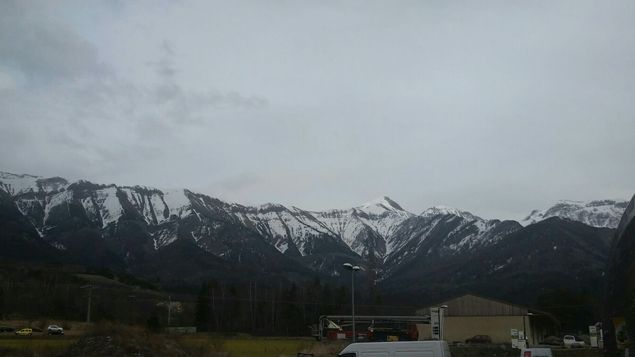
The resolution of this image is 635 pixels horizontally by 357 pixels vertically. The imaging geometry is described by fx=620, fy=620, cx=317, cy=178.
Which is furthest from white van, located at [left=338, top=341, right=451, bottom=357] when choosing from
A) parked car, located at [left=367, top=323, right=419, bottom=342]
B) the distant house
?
the distant house

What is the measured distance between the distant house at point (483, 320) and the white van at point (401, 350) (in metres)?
55.1

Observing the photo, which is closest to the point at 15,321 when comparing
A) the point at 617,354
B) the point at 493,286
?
the point at 617,354

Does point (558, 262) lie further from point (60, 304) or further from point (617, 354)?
point (617, 354)

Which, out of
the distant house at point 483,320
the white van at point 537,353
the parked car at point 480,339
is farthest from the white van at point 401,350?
the distant house at point 483,320

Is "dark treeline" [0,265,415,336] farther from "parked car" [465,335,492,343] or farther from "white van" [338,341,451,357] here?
"white van" [338,341,451,357]

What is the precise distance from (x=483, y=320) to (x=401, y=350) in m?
60.8

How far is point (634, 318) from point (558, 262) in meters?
205

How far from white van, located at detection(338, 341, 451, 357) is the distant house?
5507cm

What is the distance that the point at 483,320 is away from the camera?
258 feet

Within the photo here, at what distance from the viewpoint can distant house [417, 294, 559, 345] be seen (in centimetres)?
7600

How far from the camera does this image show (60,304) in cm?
10925

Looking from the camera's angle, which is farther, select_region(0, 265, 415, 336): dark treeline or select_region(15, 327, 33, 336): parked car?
select_region(0, 265, 415, 336): dark treeline

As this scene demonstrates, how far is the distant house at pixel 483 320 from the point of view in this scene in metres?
76.0

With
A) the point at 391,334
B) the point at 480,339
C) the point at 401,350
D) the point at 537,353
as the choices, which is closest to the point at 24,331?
the point at 391,334
